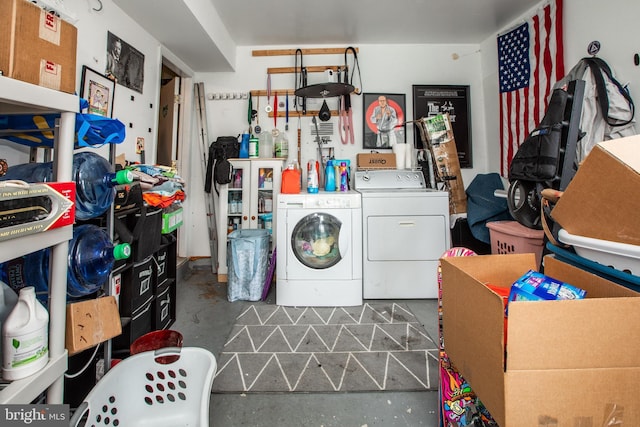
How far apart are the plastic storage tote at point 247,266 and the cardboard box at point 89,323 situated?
4.24 feet

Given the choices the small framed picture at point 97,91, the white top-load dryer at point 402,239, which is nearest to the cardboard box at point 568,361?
the white top-load dryer at point 402,239

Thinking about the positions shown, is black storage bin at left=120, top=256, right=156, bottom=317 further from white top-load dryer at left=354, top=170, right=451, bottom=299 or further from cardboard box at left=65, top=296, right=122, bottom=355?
white top-load dryer at left=354, top=170, right=451, bottom=299

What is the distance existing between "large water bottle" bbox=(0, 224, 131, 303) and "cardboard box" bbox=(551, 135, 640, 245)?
64.0 inches

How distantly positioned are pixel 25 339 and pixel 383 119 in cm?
311

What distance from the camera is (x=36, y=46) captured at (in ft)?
2.45

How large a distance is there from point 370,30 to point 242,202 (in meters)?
2.20

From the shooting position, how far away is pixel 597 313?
601 mm

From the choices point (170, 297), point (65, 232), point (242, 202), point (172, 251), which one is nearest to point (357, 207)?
point (242, 202)

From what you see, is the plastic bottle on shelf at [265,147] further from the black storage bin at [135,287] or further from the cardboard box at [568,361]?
the cardboard box at [568,361]

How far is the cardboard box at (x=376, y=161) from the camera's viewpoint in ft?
9.30

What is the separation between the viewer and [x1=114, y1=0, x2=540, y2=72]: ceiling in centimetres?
220

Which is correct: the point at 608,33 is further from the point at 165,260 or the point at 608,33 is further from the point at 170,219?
the point at 165,260

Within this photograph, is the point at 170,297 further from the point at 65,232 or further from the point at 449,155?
the point at 449,155
